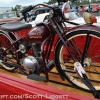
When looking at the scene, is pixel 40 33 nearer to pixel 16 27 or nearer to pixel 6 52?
pixel 16 27

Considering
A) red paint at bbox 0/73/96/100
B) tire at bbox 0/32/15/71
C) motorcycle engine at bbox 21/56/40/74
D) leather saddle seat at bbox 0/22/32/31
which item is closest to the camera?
red paint at bbox 0/73/96/100

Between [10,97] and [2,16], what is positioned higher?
[10,97]

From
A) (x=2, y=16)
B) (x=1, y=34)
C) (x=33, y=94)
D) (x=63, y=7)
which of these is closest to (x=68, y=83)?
(x=63, y=7)

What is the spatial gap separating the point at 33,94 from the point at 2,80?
374mm

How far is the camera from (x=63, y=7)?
1999mm

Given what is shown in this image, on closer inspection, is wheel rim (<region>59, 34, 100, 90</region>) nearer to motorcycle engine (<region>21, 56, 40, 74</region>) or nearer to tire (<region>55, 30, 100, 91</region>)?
tire (<region>55, 30, 100, 91</region>)

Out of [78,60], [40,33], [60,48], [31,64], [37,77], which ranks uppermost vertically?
[40,33]

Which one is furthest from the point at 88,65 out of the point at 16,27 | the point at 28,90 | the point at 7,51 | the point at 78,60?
the point at 7,51

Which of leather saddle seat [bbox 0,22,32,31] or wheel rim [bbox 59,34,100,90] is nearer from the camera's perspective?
wheel rim [bbox 59,34,100,90]

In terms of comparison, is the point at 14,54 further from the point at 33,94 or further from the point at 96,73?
the point at 33,94

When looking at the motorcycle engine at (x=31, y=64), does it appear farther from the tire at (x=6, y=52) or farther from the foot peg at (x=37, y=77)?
the tire at (x=6, y=52)

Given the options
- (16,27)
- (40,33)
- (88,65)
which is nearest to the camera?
(88,65)

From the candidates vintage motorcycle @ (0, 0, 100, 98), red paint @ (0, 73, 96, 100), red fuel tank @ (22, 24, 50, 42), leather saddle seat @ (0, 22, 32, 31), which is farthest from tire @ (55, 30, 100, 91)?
red paint @ (0, 73, 96, 100)

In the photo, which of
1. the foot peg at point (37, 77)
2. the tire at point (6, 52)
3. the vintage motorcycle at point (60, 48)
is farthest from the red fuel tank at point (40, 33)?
the tire at point (6, 52)
